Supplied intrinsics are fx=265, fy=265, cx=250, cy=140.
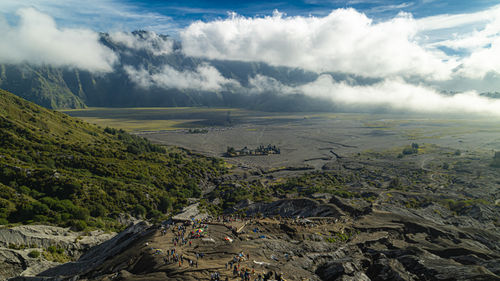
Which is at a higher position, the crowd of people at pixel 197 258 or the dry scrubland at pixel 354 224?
the crowd of people at pixel 197 258

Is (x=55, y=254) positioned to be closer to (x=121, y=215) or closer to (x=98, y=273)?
(x=98, y=273)

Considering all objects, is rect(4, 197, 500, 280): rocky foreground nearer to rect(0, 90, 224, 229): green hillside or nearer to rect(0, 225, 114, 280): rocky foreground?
rect(0, 225, 114, 280): rocky foreground

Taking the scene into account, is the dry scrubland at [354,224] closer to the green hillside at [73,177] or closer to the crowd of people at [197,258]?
the crowd of people at [197,258]

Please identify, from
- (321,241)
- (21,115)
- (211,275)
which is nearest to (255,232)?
(321,241)

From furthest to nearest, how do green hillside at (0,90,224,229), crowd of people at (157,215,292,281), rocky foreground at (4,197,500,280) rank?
green hillside at (0,90,224,229), rocky foreground at (4,197,500,280), crowd of people at (157,215,292,281)

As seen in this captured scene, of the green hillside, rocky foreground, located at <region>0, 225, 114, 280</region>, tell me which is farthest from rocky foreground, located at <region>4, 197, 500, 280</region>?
the green hillside

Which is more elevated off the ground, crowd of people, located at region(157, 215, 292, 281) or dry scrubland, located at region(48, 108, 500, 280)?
crowd of people, located at region(157, 215, 292, 281)

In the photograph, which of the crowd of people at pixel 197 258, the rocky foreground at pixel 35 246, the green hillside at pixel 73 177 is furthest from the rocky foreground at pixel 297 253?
the green hillside at pixel 73 177
